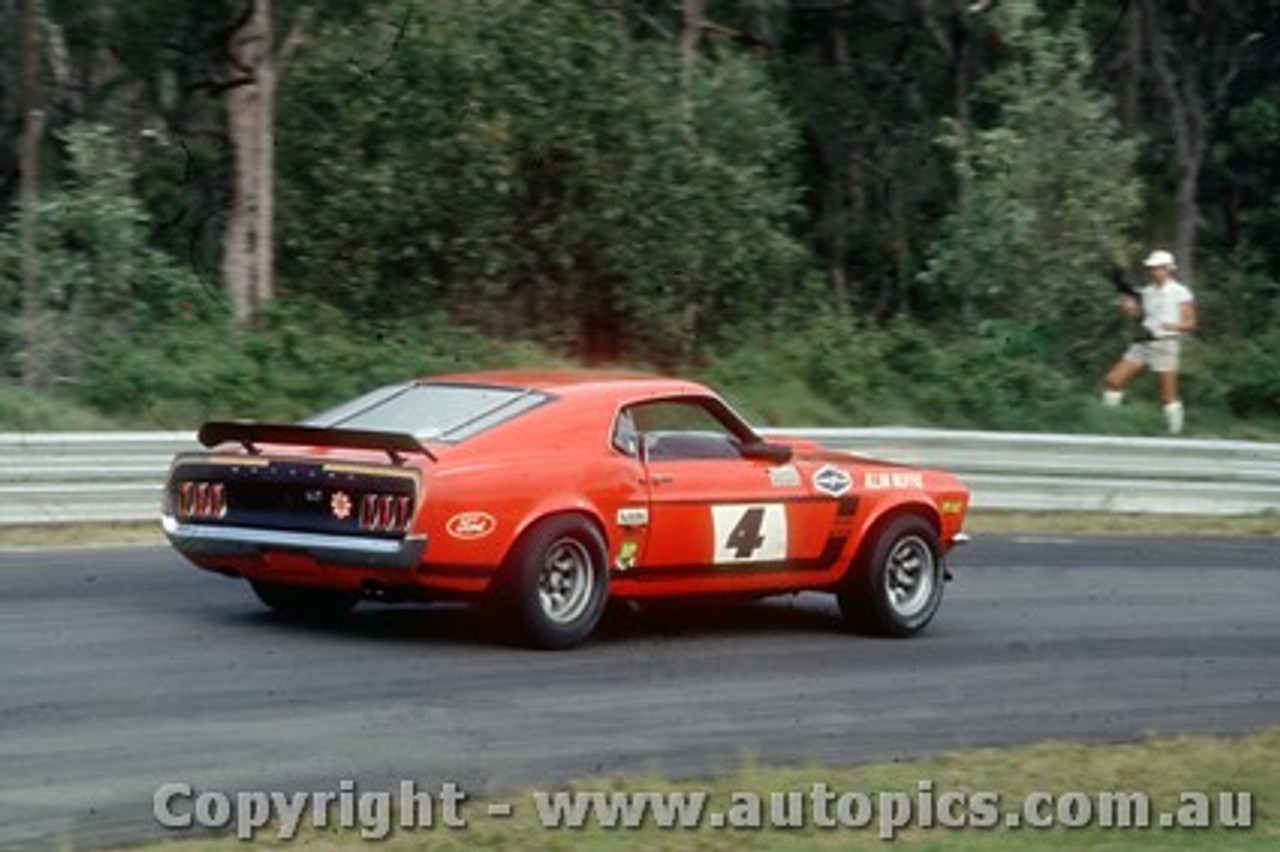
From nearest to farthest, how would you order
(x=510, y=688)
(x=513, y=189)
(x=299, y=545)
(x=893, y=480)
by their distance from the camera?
1. (x=510, y=688)
2. (x=299, y=545)
3. (x=893, y=480)
4. (x=513, y=189)

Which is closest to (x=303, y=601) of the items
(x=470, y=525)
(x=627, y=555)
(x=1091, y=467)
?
(x=470, y=525)

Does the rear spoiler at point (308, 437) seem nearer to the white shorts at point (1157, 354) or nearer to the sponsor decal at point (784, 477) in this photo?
the sponsor decal at point (784, 477)

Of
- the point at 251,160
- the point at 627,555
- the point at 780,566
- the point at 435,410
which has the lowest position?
the point at 780,566

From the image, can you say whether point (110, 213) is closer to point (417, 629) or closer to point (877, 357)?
point (877, 357)

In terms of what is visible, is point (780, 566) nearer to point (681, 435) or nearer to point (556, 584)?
point (681, 435)

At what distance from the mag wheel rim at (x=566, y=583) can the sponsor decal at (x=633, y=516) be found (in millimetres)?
302

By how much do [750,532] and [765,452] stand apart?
0.44 m

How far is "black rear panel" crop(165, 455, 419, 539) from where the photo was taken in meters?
12.3

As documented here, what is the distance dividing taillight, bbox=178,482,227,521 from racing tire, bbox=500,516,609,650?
1370 mm

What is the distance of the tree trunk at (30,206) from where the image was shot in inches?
859

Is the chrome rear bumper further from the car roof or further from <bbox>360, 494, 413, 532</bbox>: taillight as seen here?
the car roof

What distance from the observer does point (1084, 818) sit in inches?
375

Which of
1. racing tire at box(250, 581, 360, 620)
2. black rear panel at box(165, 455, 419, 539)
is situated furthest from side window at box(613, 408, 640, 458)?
racing tire at box(250, 581, 360, 620)

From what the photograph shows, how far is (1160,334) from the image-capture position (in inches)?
999
